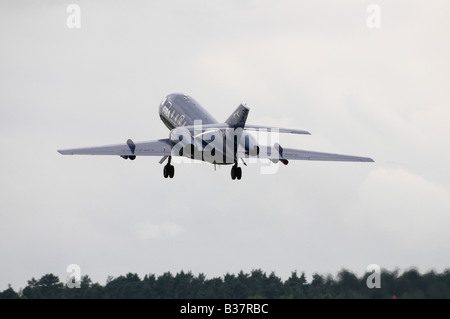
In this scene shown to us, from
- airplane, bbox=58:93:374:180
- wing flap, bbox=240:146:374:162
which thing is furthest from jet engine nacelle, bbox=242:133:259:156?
wing flap, bbox=240:146:374:162

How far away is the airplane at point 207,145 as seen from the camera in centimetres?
9900

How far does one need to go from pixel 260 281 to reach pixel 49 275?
691 inches

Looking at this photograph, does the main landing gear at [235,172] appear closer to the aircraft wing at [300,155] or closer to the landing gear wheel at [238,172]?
the landing gear wheel at [238,172]

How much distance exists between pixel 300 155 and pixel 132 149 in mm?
14150

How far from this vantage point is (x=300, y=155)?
106 metres

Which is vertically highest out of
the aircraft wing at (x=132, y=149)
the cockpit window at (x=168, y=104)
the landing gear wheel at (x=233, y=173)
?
the cockpit window at (x=168, y=104)

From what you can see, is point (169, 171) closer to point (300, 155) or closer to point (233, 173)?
point (233, 173)

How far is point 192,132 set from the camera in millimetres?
105000

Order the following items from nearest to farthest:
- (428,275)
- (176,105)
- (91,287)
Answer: (428,275) → (91,287) → (176,105)

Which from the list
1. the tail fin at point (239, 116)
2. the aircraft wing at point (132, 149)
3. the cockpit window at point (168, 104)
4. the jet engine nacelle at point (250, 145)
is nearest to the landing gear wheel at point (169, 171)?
the aircraft wing at point (132, 149)

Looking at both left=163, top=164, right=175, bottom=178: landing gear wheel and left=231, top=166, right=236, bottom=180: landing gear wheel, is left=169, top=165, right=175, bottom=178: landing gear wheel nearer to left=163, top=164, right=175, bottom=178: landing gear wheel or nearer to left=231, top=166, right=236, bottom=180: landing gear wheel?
left=163, top=164, right=175, bottom=178: landing gear wheel

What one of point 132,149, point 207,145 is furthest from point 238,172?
point 132,149
